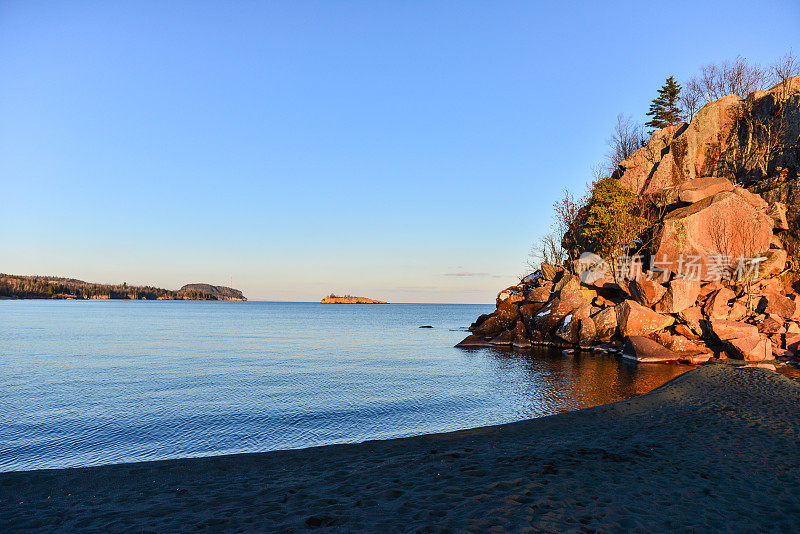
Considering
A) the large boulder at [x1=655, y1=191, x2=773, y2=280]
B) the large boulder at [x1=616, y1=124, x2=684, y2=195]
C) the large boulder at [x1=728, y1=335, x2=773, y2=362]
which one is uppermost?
the large boulder at [x1=616, y1=124, x2=684, y2=195]

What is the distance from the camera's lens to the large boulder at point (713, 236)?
35.9 meters

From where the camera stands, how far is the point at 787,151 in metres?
42.2

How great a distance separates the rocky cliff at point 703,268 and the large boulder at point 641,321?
0.08 metres

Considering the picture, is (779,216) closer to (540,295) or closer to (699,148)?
(699,148)

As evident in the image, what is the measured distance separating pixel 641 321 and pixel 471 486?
100 feet

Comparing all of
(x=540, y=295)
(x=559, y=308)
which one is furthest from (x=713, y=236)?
(x=540, y=295)

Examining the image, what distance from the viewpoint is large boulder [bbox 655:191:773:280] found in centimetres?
3588

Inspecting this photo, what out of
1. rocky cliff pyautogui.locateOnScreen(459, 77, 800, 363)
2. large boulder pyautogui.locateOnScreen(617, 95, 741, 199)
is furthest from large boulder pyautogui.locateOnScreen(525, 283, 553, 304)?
large boulder pyautogui.locateOnScreen(617, 95, 741, 199)

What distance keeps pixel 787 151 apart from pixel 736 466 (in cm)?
4673

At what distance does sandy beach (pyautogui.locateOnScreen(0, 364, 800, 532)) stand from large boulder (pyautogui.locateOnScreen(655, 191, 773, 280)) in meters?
26.5

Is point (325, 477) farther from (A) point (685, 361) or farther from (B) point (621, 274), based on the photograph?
(B) point (621, 274)

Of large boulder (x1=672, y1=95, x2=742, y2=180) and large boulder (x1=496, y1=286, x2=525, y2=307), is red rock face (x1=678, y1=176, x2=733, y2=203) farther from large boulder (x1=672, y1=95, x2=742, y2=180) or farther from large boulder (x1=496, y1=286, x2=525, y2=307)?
large boulder (x1=496, y1=286, x2=525, y2=307)

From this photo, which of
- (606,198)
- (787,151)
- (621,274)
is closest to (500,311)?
(621,274)

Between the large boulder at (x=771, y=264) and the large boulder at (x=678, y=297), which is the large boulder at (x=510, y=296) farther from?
the large boulder at (x=771, y=264)
